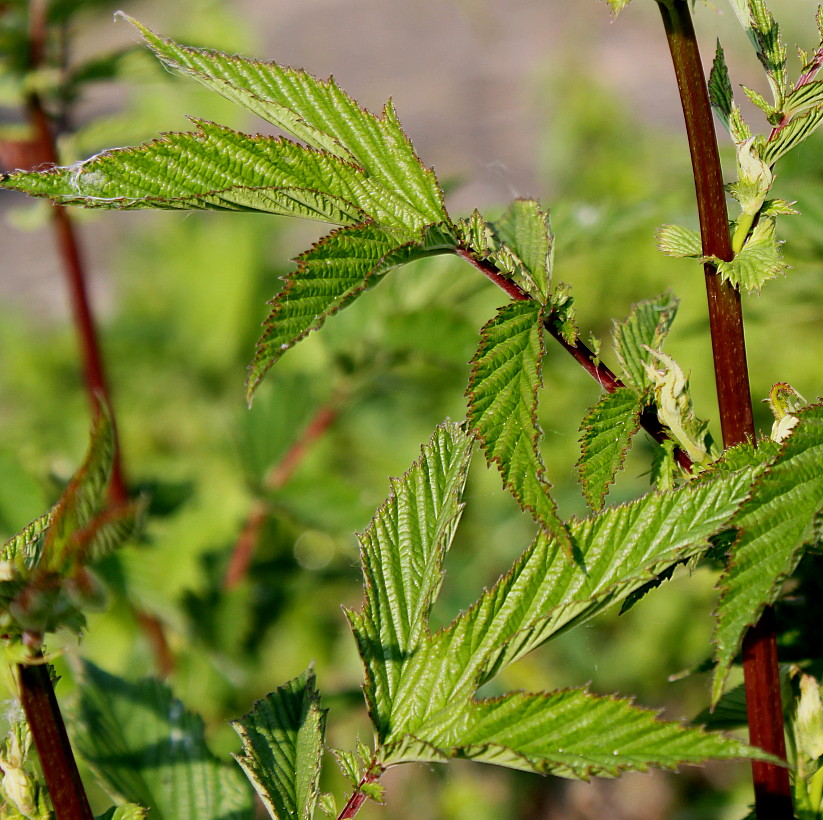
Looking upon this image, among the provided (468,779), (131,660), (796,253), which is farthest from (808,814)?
(468,779)

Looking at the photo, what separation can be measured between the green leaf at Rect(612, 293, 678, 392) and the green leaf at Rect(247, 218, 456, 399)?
0.55 ft

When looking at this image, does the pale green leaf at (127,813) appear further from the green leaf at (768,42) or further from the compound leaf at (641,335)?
Result: the green leaf at (768,42)

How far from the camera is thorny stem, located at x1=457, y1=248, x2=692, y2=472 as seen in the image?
2.04 feet

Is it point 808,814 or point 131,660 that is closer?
point 808,814

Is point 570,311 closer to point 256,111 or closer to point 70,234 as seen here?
point 256,111

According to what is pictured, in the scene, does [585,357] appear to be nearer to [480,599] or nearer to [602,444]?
[602,444]

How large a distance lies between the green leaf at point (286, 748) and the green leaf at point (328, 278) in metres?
0.27

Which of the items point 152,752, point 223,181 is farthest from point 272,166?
point 152,752

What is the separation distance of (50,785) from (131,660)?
0.93 meters

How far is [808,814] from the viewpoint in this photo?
65cm

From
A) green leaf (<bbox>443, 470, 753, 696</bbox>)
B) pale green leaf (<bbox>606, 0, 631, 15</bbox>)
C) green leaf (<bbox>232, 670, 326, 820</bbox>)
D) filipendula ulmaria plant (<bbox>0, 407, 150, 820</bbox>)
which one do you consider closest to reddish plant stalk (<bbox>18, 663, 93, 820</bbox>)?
filipendula ulmaria plant (<bbox>0, 407, 150, 820</bbox>)

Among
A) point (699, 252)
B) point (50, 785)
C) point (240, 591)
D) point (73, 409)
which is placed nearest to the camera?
point (50, 785)

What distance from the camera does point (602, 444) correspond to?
→ 61 cm

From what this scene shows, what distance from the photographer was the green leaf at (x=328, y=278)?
54 centimetres
